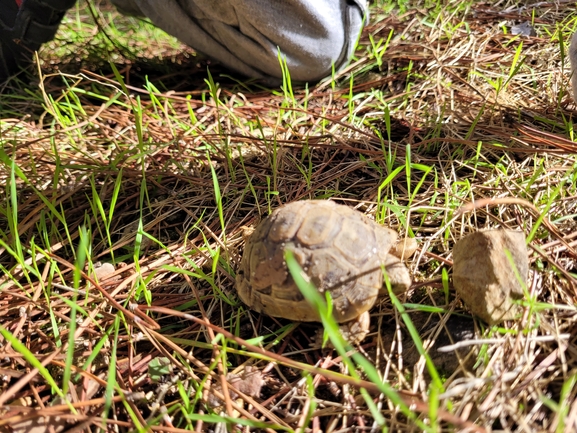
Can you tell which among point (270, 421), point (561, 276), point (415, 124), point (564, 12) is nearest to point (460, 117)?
point (415, 124)

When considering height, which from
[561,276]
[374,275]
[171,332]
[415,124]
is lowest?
[171,332]

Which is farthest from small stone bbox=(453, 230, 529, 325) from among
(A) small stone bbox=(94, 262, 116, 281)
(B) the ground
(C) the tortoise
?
(A) small stone bbox=(94, 262, 116, 281)

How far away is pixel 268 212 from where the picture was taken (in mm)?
1764

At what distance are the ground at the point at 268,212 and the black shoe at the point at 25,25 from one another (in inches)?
7.6

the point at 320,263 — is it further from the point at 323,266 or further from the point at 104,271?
the point at 104,271

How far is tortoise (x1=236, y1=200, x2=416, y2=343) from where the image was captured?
128 cm

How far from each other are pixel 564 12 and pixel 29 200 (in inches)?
129

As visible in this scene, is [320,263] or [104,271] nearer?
[320,263]

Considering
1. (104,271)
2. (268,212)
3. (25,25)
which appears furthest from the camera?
(25,25)

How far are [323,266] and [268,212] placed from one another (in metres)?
0.54

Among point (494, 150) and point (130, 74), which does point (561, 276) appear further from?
point (130, 74)

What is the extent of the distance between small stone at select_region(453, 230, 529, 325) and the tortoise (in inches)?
7.0

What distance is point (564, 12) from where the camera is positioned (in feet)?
8.94

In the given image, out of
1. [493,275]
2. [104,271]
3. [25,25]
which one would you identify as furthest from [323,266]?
[25,25]
